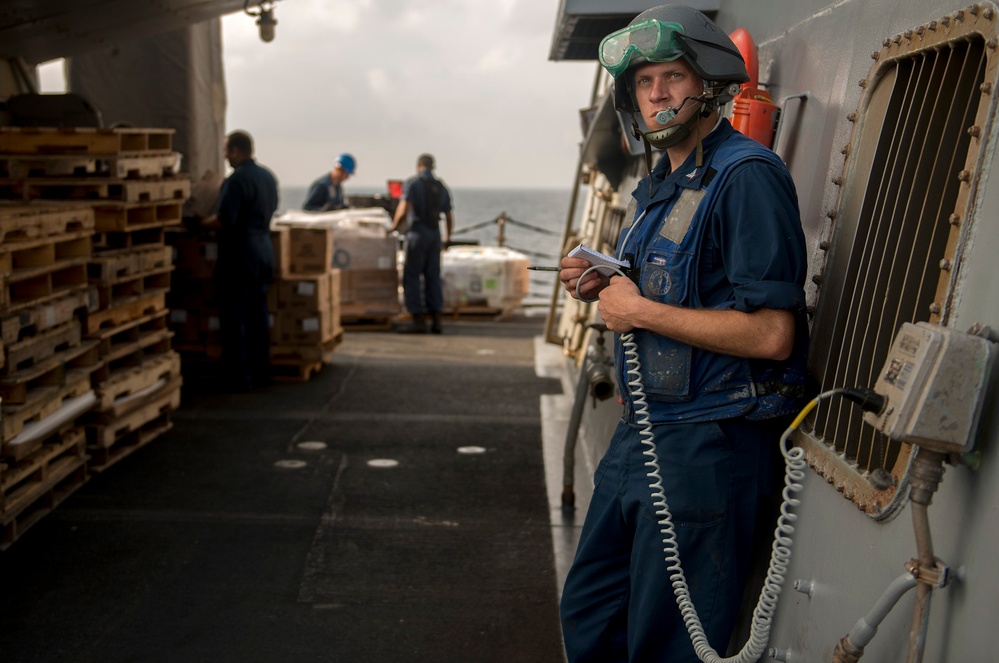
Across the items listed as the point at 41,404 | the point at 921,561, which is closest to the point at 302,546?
the point at 41,404

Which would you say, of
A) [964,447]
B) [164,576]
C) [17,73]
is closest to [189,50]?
[17,73]

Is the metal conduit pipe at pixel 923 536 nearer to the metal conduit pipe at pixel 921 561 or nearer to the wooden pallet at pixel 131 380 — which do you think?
the metal conduit pipe at pixel 921 561

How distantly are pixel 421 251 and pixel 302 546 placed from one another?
8201 mm

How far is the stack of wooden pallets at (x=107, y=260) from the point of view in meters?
6.41

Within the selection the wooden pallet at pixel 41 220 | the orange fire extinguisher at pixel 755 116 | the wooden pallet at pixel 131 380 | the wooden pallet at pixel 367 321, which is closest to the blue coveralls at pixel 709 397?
the orange fire extinguisher at pixel 755 116

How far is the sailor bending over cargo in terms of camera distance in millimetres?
13492

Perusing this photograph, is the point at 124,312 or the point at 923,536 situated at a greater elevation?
the point at 923,536

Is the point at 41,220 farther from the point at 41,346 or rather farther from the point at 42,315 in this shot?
the point at 41,346

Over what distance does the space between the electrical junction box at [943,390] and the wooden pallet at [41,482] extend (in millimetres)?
4951

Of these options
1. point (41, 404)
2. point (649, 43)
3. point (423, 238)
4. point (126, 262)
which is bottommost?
point (41, 404)

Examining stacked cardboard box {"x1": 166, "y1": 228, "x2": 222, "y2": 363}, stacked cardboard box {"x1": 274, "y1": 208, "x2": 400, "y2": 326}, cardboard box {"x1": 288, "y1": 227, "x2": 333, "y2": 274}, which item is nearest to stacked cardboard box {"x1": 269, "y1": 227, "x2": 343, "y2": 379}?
cardboard box {"x1": 288, "y1": 227, "x2": 333, "y2": 274}

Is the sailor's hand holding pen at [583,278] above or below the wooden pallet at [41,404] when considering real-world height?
above

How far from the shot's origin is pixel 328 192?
15164 millimetres

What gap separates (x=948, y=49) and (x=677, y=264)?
Answer: 831 millimetres
